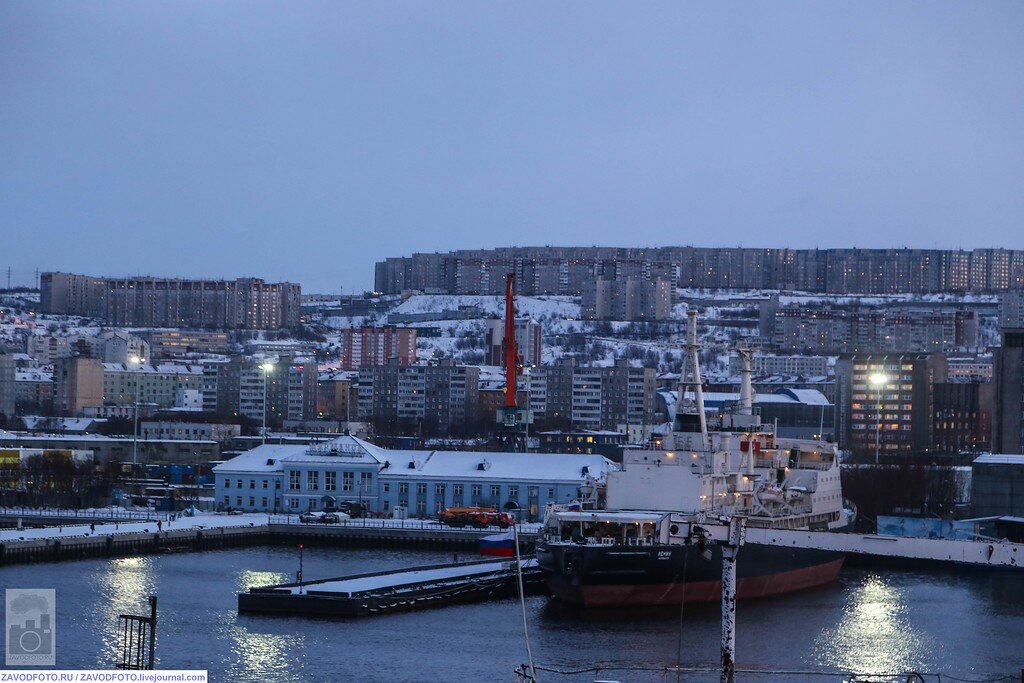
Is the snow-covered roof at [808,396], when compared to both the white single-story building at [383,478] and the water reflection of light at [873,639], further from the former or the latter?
the water reflection of light at [873,639]

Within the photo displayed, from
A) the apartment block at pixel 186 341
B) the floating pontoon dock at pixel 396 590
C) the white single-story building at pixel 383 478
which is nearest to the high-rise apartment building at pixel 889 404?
the white single-story building at pixel 383 478

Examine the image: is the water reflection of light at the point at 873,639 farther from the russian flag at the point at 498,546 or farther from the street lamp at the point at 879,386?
the street lamp at the point at 879,386

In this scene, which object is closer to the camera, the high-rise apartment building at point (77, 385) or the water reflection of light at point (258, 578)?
the water reflection of light at point (258, 578)

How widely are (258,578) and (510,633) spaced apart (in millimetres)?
5060

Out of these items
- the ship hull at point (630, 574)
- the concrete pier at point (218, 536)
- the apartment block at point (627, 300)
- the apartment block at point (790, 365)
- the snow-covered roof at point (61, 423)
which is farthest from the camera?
the apartment block at point (627, 300)

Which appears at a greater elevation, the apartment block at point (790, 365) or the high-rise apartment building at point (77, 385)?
the apartment block at point (790, 365)

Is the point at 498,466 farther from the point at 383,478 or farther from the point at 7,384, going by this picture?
the point at 7,384

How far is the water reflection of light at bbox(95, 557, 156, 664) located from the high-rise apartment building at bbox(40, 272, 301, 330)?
278ft

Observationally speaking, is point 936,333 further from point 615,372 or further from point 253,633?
point 253,633

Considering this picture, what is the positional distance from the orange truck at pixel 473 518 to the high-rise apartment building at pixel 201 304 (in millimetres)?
79874

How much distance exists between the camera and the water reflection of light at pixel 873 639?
51.7 ft

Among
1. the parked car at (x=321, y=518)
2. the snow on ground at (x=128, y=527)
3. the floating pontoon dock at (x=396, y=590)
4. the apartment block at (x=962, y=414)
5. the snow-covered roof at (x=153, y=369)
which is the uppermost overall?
the snow-covered roof at (x=153, y=369)

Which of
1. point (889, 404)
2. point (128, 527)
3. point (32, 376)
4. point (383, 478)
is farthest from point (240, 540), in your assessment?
point (32, 376)

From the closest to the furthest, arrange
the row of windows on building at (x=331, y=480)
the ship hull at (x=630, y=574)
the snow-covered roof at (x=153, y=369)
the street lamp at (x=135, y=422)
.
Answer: the ship hull at (x=630, y=574)
the row of windows on building at (x=331, y=480)
the street lamp at (x=135, y=422)
the snow-covered roof at (x=153, y=369)
